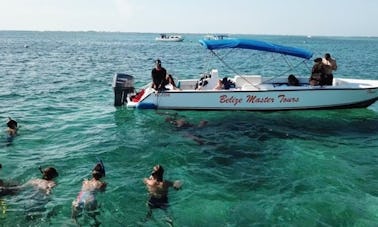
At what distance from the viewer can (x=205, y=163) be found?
465 inches

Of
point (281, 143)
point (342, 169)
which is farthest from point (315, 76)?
point (342, 169)

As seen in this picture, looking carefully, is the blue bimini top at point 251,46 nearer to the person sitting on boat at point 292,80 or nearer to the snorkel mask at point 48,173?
the person sitting on boat at point 292,80

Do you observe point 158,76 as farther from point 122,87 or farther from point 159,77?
A: point 122,87

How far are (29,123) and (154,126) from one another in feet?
15.7

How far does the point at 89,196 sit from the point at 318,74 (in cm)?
1128

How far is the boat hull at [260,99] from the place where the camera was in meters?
16.9

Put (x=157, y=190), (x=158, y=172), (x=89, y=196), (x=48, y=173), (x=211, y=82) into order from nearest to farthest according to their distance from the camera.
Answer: (x=89, y=196) → (x=158, y=172) → (x=157, y=190) → (x=48, y=173) → (x=211, y=82)

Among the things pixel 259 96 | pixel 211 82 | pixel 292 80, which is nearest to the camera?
pixel 259 96

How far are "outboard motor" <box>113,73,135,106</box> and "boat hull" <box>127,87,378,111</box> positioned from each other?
1.23 metres

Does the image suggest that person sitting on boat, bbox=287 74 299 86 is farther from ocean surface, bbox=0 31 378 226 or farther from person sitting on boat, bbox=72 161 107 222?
person sitting on boat, bbox=72 161 107 222

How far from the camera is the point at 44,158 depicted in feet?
39.7

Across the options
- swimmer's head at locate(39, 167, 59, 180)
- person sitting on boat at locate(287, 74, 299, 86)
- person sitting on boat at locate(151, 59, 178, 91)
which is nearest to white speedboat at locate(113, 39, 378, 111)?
person sitting on boat at locate(151, 59, 178, 91)

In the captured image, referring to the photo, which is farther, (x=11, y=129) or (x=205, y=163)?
(x=11, y=129)

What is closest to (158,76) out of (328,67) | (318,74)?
(318,74)
